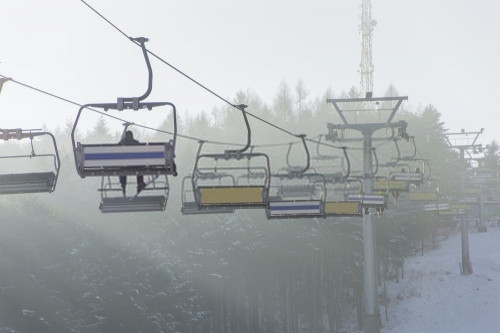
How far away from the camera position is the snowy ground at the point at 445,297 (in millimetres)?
41850

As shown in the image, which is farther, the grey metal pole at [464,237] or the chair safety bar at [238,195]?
the grey metal pole at [464,237]

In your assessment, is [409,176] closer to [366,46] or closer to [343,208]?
[343,208]

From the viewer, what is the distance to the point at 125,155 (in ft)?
25.5

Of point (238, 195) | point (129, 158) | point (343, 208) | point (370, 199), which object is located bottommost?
point (343, 208)

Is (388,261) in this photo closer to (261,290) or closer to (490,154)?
(261,290)

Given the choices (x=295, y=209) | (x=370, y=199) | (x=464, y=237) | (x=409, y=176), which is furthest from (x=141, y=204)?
(x=464, y=237)

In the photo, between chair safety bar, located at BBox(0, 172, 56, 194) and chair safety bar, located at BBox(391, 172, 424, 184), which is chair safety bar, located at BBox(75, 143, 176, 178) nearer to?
chair safety bar, located at BBox(0, 172, 56, 194)

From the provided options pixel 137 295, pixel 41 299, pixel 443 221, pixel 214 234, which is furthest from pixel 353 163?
pixel 41 299

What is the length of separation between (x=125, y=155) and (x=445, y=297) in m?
42.0

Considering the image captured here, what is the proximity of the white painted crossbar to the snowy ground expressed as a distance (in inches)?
1392

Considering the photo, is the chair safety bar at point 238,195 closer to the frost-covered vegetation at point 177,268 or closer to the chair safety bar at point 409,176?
the chair safety bar at point 409,176

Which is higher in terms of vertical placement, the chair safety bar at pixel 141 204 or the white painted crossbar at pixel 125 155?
the white painted crossbar at pixel 125 155

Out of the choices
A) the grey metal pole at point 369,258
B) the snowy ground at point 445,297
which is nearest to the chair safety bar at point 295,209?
the grey metal pole at point 369,258

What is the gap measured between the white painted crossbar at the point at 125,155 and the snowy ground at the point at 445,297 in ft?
116
